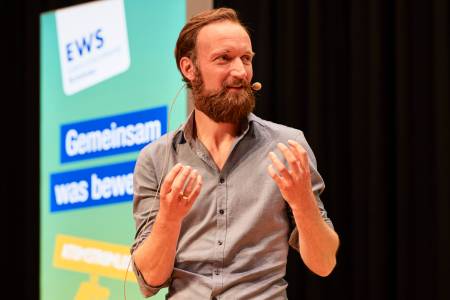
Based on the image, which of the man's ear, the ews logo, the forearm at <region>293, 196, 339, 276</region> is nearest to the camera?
the forearm at <region>293, 196, 339, 276</region>

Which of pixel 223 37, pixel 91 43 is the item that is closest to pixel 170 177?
pixel 223 37

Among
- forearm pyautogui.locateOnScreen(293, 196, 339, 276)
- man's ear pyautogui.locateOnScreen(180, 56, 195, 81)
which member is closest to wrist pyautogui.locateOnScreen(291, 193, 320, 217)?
forearm pyautogui.locateOnScreen(293, 196, 339, 276)

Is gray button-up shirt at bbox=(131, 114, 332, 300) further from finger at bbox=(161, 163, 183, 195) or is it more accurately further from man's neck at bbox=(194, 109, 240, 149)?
finger at bbox=(161, 163, 183, 195)

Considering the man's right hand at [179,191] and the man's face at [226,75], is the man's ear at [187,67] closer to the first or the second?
the man's face at [226,75]

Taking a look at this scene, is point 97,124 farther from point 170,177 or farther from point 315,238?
point 315,238

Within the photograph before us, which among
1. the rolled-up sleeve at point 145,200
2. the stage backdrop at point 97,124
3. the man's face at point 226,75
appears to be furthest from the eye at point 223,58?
the stage backdrop at point 97,124

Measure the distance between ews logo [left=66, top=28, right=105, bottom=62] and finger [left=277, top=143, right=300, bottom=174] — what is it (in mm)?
1983

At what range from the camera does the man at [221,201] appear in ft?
6.53

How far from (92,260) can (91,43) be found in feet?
3.46

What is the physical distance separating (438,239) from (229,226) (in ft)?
4.14

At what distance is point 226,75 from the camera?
213cm

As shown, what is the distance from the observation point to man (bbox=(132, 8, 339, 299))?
199 centimetres
